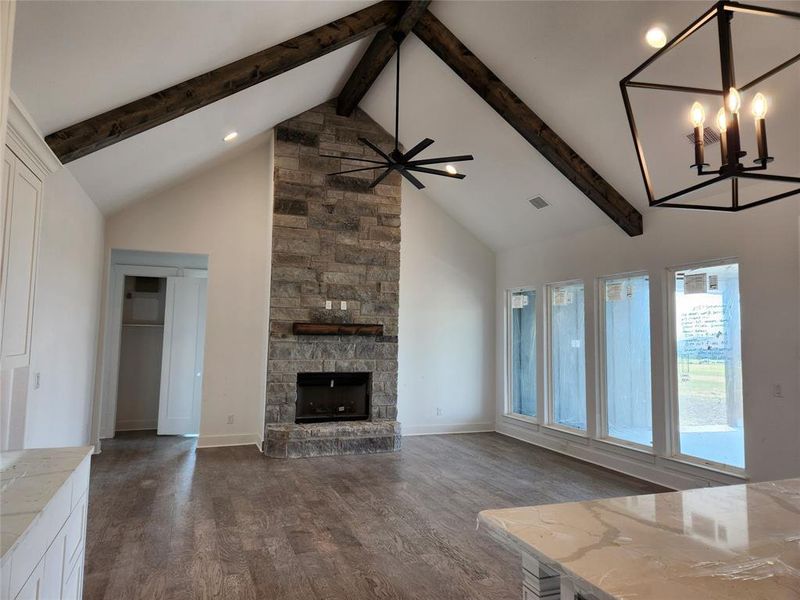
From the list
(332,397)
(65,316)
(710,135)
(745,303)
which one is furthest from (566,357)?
(65,316)

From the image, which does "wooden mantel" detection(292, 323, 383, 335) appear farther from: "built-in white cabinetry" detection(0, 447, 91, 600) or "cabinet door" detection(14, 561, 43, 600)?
"cabinet door" detection(14, 561, 43, 600)

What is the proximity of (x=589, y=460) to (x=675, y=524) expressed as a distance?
4.81 meters

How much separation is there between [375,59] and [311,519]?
15.1ft

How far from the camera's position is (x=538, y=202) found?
6.08 metres

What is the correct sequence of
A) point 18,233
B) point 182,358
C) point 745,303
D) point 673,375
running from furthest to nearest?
point 182,358 → point 673,375 → point 745,303 → point 18,233

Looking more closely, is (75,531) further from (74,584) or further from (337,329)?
(337,329)

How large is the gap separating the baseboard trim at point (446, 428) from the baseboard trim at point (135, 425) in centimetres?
373

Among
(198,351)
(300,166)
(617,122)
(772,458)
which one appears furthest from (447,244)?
(772,458)

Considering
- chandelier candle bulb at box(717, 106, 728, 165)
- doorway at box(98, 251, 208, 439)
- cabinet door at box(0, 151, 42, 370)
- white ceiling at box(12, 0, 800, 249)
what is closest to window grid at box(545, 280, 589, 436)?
white ceiling at box(12, 0, 800, 249)

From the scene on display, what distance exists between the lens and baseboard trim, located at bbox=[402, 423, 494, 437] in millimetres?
7125

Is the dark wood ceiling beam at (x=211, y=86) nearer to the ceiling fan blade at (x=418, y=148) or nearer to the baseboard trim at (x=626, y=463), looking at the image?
the ceiling fan blade at (x=418, y=148)

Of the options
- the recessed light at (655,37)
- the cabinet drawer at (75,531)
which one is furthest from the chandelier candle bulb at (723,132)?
the cabinet drawer at (75,531)

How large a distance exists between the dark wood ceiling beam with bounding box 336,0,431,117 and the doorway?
9.69 ft

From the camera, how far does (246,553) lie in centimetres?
317
